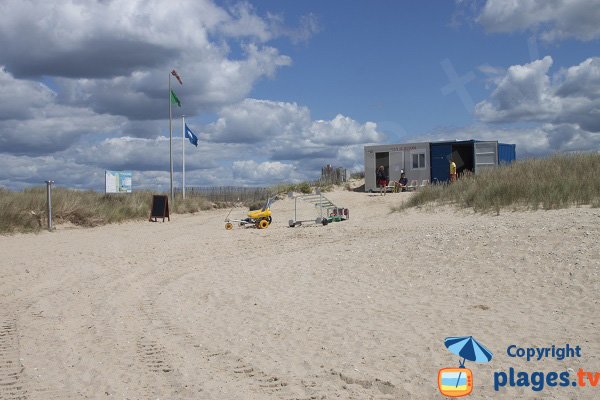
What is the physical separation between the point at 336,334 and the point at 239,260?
20.0 ft

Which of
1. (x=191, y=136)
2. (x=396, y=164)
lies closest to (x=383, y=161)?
(x=396, y=164)

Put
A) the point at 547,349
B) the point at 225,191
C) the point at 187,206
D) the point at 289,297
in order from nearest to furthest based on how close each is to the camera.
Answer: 1. the point at 547,349
2. the point at 289,297
3. the point at 187,206
4. the point at 225,191

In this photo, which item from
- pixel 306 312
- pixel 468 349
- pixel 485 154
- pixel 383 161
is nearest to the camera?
pixel 468 349

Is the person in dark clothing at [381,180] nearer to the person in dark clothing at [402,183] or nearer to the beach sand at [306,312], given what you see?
the person in dark clothing at [402,183]

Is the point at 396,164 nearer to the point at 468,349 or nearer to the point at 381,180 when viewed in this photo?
the point at 381,180

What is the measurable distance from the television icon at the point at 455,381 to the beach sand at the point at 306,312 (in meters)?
0.08

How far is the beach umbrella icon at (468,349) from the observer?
574 centimetres

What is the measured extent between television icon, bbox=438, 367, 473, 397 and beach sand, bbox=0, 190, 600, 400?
77 mm

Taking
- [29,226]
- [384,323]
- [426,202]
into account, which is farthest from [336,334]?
[29,226]

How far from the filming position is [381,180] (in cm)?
3002

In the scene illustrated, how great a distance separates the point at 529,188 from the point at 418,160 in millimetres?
14799

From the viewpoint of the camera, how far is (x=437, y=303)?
8195 millimetres

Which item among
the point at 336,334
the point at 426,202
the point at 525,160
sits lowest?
the point at 336,334

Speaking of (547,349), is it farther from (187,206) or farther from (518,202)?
(187,206)
